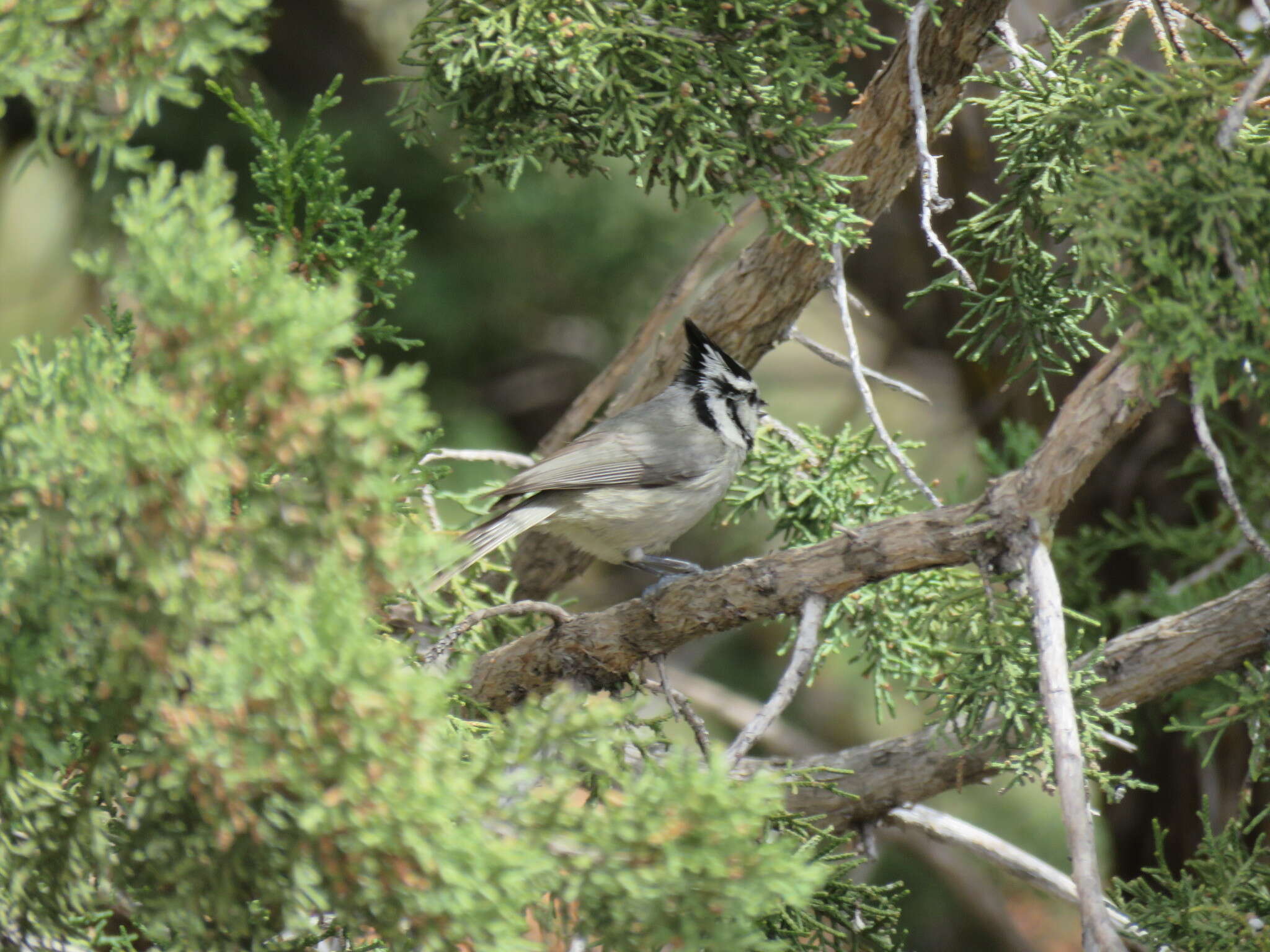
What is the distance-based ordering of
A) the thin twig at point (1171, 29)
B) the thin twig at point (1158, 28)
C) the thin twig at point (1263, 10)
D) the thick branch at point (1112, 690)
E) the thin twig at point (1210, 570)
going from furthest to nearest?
the thin twig at point (1210, 570), the thick branch at point (1112, 690), the thin twig at point (1171, 29), the thin twig at point (1158, 28), the thin twig at point (1263, 10)

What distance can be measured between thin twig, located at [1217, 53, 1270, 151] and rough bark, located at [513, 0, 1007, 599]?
0.79 m

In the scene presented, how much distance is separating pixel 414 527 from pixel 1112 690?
6.58 ft

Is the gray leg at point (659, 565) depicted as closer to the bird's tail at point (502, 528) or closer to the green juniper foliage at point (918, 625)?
the green juniper foliage at point (918, 625)

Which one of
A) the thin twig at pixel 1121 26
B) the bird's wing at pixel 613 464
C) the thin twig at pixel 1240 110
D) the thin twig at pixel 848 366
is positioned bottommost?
the bird's wing at pixel 613 464

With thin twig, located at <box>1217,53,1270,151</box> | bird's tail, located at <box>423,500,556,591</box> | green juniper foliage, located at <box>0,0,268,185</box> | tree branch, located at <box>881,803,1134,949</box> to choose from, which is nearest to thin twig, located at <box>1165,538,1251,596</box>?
tree branch, located at <box>881,803,1134,949</box>

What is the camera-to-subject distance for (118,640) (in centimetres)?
151

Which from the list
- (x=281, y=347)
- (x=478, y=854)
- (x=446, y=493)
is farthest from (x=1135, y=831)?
(x=281, y=347)

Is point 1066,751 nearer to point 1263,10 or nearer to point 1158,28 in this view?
point 1263,10

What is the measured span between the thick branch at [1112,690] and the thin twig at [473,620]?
30.3 inches

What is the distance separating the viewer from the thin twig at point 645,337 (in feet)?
12.4

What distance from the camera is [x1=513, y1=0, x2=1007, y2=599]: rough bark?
9.60 ft

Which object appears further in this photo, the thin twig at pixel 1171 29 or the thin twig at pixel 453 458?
the thin twig at pixel 453 458

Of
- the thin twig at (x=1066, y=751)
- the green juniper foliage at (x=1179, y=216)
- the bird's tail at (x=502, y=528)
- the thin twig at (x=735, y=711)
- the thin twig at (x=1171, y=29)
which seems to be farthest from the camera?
the thin twig at (x=735, y=711)

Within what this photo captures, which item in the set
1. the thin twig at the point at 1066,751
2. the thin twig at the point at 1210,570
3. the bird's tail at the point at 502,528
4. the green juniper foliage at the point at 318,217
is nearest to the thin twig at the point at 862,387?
the thin twig at the point at 1066,751
